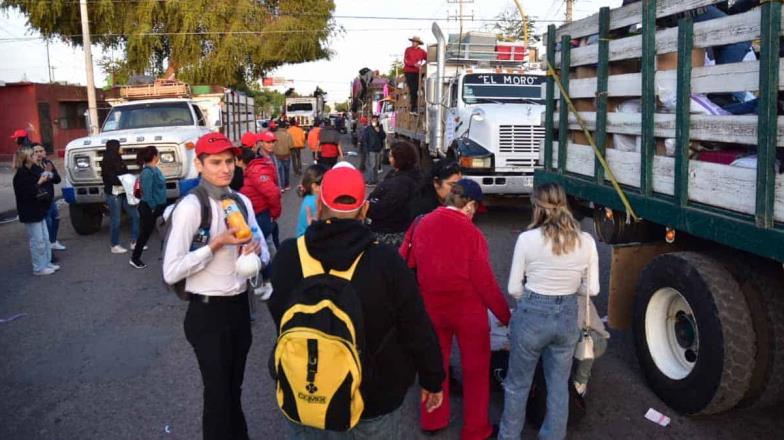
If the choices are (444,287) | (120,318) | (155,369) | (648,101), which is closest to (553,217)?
(444,287)

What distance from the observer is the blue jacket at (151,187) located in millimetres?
8828

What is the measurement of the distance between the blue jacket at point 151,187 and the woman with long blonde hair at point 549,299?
250 inches

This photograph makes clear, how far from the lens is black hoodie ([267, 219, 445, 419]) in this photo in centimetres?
245

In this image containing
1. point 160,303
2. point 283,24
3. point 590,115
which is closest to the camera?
point 590,115

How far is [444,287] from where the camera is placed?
3.82 m

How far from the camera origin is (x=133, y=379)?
5102 millimetres

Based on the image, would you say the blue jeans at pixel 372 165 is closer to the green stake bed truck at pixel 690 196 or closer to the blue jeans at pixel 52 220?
the blue jeans at pixel 52 220

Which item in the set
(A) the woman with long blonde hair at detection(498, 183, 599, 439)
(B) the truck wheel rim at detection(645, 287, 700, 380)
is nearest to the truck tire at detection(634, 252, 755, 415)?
(B) the truck wheel rim at detection(645, 287, 700, 380)

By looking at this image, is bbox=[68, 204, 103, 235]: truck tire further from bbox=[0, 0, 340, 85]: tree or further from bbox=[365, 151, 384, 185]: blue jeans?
bbox=[0, 0, 340, 85]: tree

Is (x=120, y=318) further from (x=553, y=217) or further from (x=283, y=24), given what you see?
(x=283, y=24)

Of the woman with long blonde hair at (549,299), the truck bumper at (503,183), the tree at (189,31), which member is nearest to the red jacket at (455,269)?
the woman with long blonde hair at (549,299)

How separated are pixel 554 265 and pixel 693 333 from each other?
135 centimetres

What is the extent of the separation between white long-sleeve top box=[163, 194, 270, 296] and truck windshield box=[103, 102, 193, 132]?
9.74m

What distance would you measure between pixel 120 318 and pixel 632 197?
189 inches
